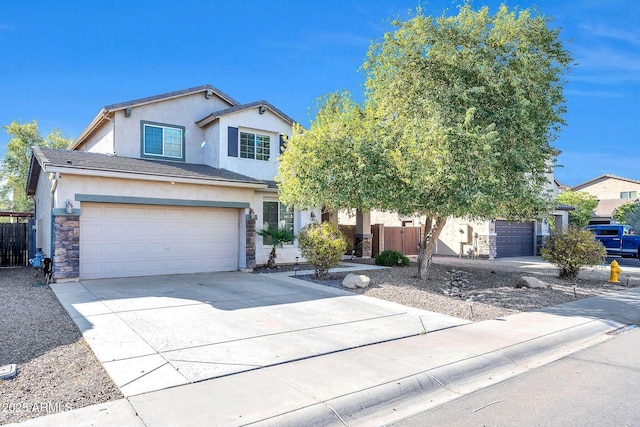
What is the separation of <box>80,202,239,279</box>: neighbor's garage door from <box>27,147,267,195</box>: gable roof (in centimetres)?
111

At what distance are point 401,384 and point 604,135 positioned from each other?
33.6 meters

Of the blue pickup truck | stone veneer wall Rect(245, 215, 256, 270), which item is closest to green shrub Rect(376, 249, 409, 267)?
stone veneer wall Rect(245, 215, 256, 270)

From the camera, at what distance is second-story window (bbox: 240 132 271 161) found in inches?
626

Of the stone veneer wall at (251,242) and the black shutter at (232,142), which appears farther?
the black shutter at (232,142)

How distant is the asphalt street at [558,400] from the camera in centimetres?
396

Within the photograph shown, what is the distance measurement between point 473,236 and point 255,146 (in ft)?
43.1

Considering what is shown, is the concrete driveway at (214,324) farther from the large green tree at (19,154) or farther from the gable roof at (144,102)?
the large green tree at (19,154)

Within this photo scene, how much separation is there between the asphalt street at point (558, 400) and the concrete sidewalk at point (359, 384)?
22 centimetres

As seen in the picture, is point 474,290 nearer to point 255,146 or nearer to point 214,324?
point 214,324

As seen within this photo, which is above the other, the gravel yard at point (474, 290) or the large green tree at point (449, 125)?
the large green tree at point (449, 125)

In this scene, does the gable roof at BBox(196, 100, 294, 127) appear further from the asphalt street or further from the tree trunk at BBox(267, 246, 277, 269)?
the asphalt street

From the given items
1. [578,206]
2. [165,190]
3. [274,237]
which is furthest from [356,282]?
[578,206]

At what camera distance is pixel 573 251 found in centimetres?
1278

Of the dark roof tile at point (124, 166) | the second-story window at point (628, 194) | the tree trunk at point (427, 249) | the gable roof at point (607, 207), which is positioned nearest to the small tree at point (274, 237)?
the dark roof tile at point (124, 166)
